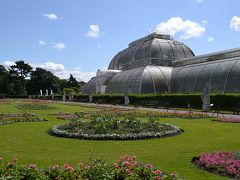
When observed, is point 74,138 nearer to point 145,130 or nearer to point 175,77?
point 145,130

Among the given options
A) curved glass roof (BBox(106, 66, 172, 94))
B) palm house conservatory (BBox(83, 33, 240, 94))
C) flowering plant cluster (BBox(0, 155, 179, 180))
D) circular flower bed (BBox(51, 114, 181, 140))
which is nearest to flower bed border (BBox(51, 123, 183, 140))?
circular flower bed (BBox(51, 114, 181, 140))

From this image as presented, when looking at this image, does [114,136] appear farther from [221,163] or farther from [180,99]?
[180,99]

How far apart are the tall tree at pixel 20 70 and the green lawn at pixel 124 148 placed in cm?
9751

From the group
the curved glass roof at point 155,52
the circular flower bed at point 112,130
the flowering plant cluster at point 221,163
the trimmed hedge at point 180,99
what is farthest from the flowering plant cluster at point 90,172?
the curved glass roof at point 155,52

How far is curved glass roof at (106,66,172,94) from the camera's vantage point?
61.9 m

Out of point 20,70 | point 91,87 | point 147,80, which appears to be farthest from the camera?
point 20,70

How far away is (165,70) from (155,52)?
7415mm

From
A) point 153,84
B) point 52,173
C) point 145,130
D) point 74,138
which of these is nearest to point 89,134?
point 74,138

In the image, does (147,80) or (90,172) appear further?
(147,80)

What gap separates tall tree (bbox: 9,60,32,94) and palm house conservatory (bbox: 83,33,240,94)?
3044 centimetres

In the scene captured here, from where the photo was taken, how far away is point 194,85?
2168 inches

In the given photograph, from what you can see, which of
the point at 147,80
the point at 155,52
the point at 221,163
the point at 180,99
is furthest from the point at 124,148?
the point at 155,52

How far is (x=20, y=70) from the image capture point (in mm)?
111500

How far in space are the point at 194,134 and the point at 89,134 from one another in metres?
5.01
